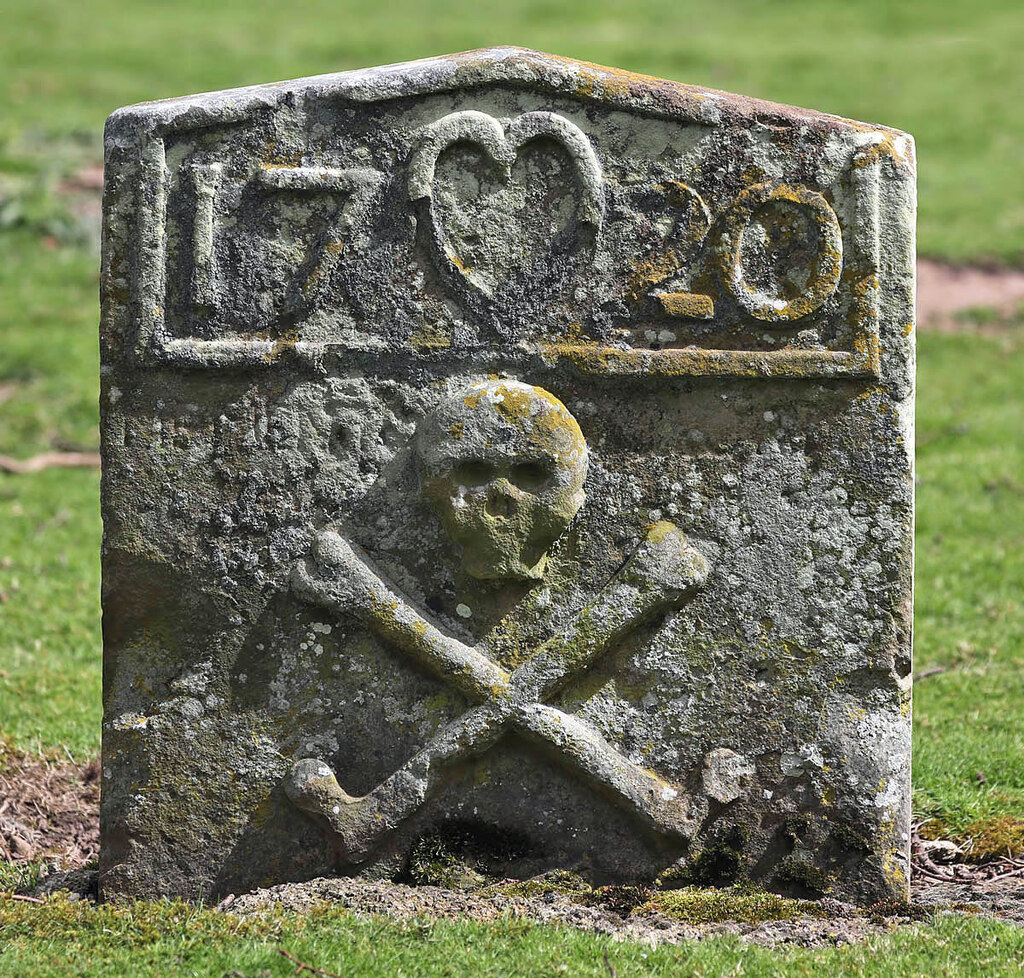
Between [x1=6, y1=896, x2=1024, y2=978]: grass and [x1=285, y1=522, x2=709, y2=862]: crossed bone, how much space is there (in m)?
0.32

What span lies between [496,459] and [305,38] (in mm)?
16313

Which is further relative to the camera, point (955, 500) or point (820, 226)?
point (955, 500)

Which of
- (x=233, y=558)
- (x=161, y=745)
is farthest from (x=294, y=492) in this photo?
(x=161, y=745)

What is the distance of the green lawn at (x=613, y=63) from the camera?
3.31m

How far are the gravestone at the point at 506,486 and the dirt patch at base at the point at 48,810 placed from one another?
64 centimetres

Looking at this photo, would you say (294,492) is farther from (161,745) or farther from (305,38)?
(305,38)

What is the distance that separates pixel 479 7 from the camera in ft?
68.7

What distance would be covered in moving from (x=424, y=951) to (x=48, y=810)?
6.16 ft

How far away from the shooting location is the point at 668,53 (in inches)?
688

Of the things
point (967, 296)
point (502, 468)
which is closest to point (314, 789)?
point (502, 468)

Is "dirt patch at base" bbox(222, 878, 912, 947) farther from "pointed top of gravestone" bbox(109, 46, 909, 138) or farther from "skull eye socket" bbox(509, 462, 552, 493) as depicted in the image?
"pointed top of gravestone" bbox(109, 46, 909, 138)

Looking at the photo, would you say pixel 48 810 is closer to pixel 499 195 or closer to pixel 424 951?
pixel 424 951

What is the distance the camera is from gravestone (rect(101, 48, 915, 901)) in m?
3.62

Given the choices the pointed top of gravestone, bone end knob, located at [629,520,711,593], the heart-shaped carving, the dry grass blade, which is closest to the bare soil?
bone end knob, located at [629,520,711,593]
